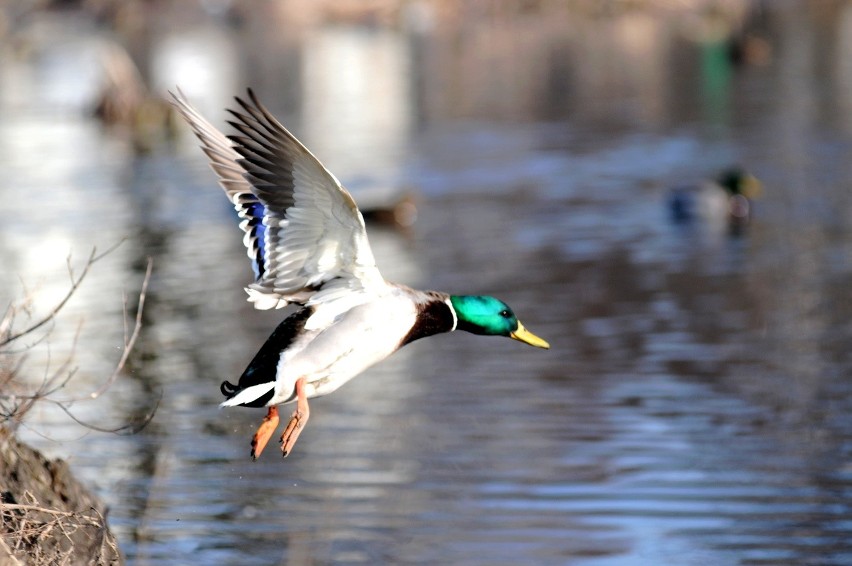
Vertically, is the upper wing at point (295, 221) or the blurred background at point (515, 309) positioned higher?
the upper wing at point (295, 221)

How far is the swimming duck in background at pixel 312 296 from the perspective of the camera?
217 inches

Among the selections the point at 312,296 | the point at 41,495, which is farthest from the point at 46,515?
the point at 312,296

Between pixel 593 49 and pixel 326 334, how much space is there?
1500 inches

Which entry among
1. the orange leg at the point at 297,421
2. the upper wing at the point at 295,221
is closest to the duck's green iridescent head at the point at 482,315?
the upper wing at the point at 295,221

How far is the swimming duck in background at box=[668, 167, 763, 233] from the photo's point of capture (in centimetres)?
1769

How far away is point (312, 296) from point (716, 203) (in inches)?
491

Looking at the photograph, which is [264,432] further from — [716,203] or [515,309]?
[716,203]

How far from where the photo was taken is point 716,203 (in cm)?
1766

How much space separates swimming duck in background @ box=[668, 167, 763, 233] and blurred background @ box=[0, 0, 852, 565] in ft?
0.12

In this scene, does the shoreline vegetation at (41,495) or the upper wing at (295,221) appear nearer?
the shoreline vegetation at (41,495)

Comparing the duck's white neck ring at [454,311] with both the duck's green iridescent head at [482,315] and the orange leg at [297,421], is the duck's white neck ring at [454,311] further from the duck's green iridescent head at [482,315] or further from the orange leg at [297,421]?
the orange leg at [297,421]

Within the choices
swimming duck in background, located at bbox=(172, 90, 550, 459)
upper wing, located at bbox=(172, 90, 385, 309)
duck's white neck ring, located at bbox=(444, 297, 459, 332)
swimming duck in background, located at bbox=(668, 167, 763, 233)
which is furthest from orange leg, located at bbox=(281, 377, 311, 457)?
swimming duck in background, located at bbox=(668, 167, 763, 233)

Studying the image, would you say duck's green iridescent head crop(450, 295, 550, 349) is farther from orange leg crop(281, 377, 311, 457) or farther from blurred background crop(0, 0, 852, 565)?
blurred background crop(0, 0, 852, 565)

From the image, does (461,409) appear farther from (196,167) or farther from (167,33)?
(167,33)
